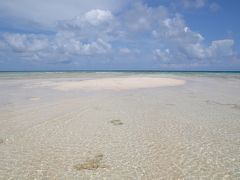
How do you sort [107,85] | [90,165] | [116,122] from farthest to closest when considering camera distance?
[107,85] → [116,122] → [90,165]

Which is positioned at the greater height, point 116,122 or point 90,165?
point 116,122

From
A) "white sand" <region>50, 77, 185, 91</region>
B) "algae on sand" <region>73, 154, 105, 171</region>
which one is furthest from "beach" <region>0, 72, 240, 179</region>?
"white sand" <region>50, 77, 185, 91</region>

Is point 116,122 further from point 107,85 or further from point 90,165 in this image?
point 107,85

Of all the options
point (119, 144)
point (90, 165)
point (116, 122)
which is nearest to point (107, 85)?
point (116, 122)

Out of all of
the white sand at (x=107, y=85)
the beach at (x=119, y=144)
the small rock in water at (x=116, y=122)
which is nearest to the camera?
the beach at (x=119, y=144)

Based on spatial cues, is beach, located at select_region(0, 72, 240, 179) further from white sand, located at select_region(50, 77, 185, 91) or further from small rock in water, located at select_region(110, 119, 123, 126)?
white sand, located at select_region(50, 77, 185, 91)

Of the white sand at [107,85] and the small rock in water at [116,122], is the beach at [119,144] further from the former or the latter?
the white sand at [107,85]

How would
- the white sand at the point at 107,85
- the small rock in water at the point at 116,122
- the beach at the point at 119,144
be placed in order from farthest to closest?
1. the white sand at the point at 107,85
2. the small rock in water at the point at 116,122
3. the beach at the point at 119,144

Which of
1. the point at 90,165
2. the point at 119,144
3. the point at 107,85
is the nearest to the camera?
the point at 90,165

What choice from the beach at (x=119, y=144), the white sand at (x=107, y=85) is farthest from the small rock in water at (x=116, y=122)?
the white sand at (x=107, y=85)

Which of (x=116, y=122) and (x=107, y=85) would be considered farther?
(x=107, y=85)

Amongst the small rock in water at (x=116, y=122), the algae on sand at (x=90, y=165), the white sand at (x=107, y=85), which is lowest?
the algae on sand at (x=90, y=165)

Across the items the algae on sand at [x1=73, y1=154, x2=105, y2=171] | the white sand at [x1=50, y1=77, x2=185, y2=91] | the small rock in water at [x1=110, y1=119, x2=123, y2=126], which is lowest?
the algae on sand at [x1=73, y1=154, x2=105, y2=171]

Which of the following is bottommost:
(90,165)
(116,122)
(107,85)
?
(90,165)
